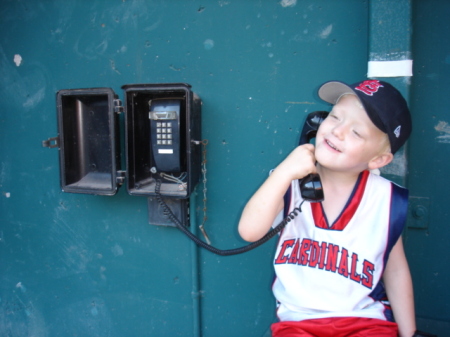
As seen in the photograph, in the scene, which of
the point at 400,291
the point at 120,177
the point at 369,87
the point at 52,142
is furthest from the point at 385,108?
the point at 52,142

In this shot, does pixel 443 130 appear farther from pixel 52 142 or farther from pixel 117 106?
pixel 52 142

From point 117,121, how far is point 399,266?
137 centimetres

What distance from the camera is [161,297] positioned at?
1805 mm

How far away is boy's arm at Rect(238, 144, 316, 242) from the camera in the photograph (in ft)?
3.40

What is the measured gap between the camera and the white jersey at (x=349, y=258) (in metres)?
1.06

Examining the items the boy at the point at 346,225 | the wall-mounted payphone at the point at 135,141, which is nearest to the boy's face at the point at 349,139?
the boy at the point at 346,225

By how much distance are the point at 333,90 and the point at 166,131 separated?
72cm

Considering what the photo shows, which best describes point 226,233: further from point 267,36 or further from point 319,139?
point 267,36

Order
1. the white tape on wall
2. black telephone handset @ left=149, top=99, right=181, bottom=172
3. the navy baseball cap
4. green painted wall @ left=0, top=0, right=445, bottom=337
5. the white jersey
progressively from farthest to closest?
green painted wall @ left=0, top=0, right=445, bottom=337 < black telephone handset @ left=149, top=99, right=181, bottom=172 < the white tape on wall < the white jersey < the navy baseball cap

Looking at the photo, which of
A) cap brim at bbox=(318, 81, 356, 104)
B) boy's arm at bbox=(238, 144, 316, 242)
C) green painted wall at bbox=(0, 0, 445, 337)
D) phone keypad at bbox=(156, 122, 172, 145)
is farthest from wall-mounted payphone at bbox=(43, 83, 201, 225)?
cap brim at bbox=(318, 81, 356, 104)

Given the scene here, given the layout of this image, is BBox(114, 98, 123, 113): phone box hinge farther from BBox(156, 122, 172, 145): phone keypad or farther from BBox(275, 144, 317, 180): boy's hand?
BBox(275, 144, 317, 180): boy's hand

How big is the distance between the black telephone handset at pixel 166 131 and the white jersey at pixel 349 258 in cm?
67

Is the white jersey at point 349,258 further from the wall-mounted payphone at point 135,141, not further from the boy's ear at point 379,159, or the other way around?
the wall-mounted payphone at point 135,141

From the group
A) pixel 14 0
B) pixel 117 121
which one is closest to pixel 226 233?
pixel 117 121
